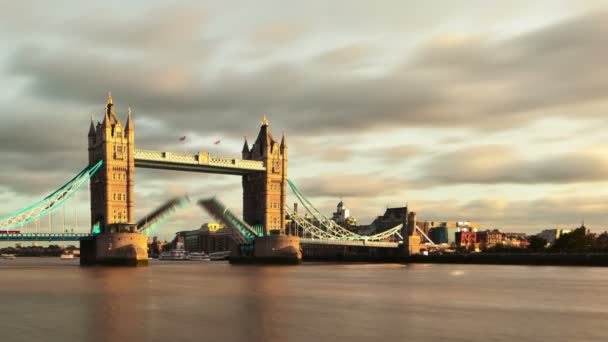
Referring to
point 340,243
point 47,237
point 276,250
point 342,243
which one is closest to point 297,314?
point 47,237

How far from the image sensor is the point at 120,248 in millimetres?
87125

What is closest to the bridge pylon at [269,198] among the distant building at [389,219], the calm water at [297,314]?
the calm water at [297,314]

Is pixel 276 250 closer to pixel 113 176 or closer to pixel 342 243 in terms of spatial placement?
pixel 342 243

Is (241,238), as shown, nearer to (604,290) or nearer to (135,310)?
(604,290)

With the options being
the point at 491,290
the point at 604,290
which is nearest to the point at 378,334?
the point at 491,290

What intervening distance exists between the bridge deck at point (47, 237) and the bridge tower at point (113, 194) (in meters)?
1.88

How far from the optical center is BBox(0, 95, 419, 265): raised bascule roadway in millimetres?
88125

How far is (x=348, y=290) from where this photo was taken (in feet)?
155

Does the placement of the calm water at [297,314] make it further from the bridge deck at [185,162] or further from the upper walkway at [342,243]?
the upper walkway at [342,243]

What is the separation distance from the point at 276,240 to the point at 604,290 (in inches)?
2465

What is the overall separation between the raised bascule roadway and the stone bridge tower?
158 mm

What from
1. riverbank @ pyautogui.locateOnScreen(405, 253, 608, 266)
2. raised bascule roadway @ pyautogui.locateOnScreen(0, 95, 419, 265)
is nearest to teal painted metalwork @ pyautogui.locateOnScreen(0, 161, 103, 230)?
raised bascule roadway @ pyautogui.locateOnScreen(0, 95, 419, 265)

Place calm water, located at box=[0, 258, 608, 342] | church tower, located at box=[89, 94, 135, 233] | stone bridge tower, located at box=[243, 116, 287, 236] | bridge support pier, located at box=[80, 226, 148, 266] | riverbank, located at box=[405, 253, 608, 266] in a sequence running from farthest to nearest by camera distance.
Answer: stone bridge tower, located at box=[243, 116, 287, 236] → riverbank, located at box=[405, 253, 608, 266] → church tower, located at box=[89, 94, 135, 233] → bridge support pier, located at box=[80, 226, 148, 266] → calm water, located at box=[0, 258, 608, 342]

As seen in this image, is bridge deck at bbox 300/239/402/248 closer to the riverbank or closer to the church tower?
the riverbank
